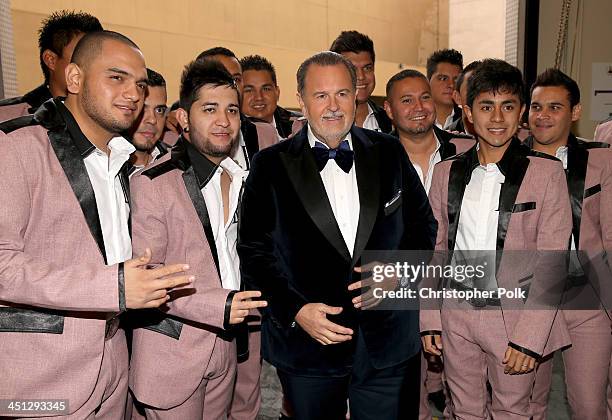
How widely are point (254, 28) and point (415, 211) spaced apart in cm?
965

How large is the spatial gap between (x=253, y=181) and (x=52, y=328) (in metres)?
0.94

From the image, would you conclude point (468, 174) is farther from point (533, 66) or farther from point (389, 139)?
point (533, 66)

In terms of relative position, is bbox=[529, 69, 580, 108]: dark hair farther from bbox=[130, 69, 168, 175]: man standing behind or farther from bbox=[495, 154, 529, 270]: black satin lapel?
bbox=[130, 69, 168, 175]: man standing behind

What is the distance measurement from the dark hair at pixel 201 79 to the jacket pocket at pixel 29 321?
1.16m

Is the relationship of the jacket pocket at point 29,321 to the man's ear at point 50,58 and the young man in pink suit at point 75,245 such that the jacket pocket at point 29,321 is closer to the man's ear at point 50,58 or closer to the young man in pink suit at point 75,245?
the young man in pink suit at point 75,245

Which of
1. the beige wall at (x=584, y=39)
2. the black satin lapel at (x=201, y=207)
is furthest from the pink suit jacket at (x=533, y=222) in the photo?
the beige wall at (x=584, y=39)

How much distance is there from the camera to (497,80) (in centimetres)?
261

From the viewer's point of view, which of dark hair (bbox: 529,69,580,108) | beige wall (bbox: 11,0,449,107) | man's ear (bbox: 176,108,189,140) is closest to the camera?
man's ear (bbox: 176,108,189,140)

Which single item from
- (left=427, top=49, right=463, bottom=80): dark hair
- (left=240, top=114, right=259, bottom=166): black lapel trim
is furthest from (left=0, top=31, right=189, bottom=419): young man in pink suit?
(left=427, top=49, right=463, bottom=80): dark hair

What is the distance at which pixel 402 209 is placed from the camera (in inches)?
94.1

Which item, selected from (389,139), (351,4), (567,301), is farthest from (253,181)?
(351,4)

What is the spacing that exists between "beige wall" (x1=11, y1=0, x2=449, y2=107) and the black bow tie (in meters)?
5.95

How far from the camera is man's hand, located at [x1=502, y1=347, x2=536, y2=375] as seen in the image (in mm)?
2322

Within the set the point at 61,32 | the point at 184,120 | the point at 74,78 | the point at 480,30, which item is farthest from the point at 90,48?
the point at 480,30
